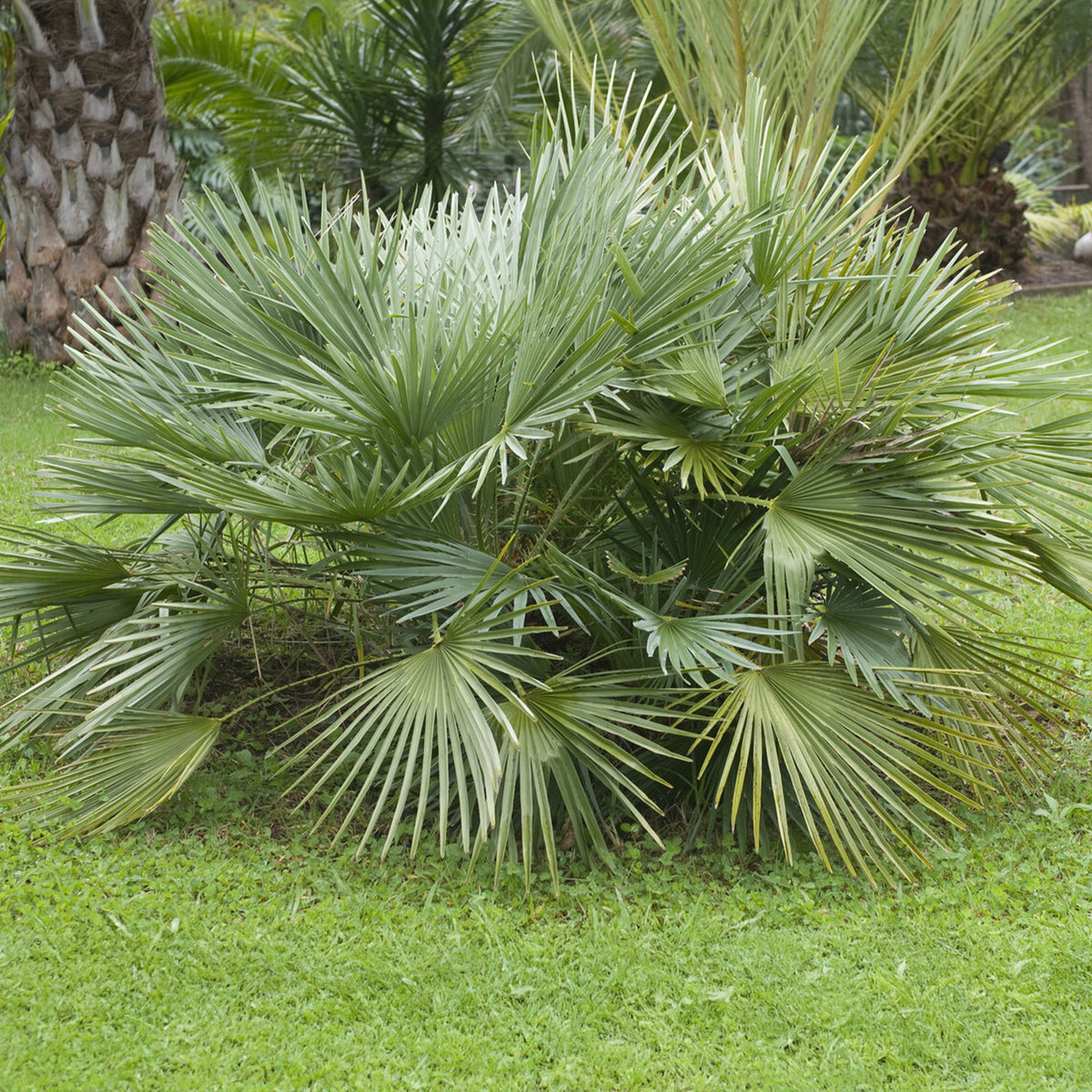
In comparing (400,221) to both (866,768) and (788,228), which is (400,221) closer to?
(788,228)

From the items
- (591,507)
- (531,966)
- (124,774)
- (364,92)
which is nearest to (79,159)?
(364,92)

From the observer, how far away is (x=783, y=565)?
3.19m

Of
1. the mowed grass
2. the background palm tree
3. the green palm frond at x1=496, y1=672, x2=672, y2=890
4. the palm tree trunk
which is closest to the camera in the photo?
the mowed grass

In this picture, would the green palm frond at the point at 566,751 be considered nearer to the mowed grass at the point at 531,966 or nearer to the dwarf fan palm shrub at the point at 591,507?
the dwarf fan palm shrub at the point at 591,507

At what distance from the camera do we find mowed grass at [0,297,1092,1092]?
2697mm

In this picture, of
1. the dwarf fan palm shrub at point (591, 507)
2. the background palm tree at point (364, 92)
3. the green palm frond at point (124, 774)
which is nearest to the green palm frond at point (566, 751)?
the dwarf fan palm shrub at point (591, 507)

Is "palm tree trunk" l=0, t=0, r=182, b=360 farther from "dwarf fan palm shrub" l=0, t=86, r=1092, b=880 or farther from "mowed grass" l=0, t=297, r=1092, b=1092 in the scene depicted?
"mowed grass" l=0, t=297, r=1092, b=1092

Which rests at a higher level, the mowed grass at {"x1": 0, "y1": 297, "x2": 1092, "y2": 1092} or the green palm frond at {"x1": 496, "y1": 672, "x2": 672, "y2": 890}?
the green palm frond at {"x1": 496, "y1": 672, "x2": 672, "y2": 890}

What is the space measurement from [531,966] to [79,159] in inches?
314

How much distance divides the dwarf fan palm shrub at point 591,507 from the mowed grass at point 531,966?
0.61 feet

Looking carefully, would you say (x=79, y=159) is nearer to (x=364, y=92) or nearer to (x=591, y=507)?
(x=364, y=92)

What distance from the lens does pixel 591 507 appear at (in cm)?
396

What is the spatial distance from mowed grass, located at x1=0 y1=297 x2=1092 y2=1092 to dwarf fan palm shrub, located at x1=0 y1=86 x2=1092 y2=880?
7.4 inches

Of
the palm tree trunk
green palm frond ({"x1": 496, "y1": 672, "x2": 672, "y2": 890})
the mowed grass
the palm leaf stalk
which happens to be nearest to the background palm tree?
the palm tree trunk
